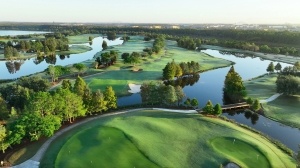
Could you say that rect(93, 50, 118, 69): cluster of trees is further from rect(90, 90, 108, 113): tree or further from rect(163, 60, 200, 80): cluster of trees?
rect(90, 90, 108, 113): tree

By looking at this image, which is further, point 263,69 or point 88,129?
point 263,69

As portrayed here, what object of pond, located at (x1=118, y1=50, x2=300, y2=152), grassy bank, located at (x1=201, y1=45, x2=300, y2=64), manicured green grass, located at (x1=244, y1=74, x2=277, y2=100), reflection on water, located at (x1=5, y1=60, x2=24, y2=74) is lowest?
reflection on water, located at (x1=5, y1=60, x2=24, y2=74)

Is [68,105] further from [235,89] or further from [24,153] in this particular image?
[235,89]

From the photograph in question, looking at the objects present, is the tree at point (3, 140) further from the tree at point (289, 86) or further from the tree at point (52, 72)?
the tree at point (289, 86)

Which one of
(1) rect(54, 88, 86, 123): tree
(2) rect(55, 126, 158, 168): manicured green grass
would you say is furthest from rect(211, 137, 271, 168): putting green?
(1) rect(54, 88, 86, 123): tree

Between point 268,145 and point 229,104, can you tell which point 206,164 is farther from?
point 229,104

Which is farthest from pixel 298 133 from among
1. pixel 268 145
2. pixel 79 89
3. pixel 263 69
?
pixel 263 69

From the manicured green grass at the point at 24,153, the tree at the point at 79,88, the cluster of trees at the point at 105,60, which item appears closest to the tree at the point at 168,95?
the tree at the point at 79,88
